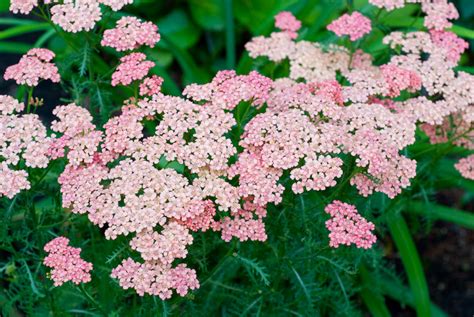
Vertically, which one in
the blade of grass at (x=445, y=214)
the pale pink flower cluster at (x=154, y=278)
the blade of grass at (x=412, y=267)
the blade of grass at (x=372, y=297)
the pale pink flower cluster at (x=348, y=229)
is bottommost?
the blade of grass at (x=372, y=297)

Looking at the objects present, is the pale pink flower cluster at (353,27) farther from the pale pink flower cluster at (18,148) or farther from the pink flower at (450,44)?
the pale pink flower cluster at (18,148)

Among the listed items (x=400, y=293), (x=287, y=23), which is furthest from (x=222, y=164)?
(x=400, y=293)

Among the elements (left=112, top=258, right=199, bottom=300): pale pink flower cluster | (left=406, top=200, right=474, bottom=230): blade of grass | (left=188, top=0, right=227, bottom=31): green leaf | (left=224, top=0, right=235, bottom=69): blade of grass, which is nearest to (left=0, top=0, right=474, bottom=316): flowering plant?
(left=112, top=258, right=199, bottom=300): pale pink flower cluster

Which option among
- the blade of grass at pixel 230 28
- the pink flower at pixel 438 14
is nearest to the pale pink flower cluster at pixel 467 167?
the pink flower at pixel 438 14

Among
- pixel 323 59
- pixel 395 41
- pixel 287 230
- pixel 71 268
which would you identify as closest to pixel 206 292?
pixel 287 230

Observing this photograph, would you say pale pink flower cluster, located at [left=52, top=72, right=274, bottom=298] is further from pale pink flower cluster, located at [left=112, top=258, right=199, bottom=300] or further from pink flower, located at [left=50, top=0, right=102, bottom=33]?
pink flower, located at [left=50, top=0, right=102, bottom=33]

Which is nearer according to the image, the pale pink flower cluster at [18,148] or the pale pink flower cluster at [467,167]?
the pale pink flower cluster at [18,148]

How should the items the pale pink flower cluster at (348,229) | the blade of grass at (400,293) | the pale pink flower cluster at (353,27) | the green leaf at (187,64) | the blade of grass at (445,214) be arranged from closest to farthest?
the pale pink flower cluster at (348,229), the pale pink flower cluster at (353,27), the blade of grass at (445,214), the blade of grass at (400,293), the green leaf at (187,64)
